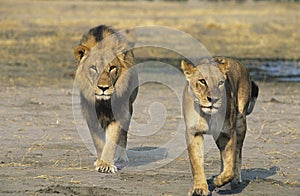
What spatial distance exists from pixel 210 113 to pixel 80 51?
187 centimetres

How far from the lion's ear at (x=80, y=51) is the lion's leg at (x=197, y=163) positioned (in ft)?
5.55

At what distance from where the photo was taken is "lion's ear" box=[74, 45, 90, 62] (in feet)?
23.5

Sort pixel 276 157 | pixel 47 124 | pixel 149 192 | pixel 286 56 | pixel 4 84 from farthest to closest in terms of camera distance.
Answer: pixel 286 56 < pixel 4 84 < pixel 47 124 < pixel 276 157 < pixel 149 192

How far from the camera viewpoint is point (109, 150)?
280 inches

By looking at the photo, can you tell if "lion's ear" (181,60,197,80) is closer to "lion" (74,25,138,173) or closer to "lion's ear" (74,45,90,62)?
"lion" (74,25,138,173)

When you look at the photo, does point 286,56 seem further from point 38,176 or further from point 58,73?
point 38,176

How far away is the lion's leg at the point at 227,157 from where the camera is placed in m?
6.02

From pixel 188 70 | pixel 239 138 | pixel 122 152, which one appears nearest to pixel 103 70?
pixel 122 152

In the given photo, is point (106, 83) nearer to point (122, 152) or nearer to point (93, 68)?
point (93, 68)

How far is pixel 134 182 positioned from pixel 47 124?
140 inches

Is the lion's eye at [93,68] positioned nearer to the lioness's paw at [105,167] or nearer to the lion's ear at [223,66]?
the lioness's paw at [105,167]

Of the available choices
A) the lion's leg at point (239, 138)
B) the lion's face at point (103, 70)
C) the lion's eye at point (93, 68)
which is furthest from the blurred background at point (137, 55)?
the lion's leg at point (239, 138)

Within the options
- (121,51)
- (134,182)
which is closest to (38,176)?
(134,182)

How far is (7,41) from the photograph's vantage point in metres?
23.9
